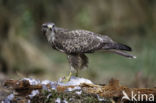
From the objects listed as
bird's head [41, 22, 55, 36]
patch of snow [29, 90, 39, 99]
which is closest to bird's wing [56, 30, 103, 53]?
bird's head [41, 22, 55, 36]

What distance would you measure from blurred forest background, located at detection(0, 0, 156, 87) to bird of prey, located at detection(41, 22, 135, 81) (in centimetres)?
293

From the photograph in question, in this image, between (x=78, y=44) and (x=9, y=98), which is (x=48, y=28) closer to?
(x=78, y=44)

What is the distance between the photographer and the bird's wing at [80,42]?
Answer: 21.1ft

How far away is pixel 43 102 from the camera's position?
5387 mm

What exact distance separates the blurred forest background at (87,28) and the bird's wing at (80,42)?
296 cm

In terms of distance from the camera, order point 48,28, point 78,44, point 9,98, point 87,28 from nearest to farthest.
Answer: point 9,98 < point 48,28 < point 78,44 < point 87,28

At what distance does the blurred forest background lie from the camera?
11.0 meters

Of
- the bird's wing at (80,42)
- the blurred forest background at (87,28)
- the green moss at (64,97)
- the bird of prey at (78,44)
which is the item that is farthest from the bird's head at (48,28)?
the blurred forest background at (87,28)

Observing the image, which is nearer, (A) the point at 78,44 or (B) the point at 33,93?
(B) the point at 33,93

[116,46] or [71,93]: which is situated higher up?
[116,46]

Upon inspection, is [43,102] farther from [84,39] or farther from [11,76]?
[11,76]

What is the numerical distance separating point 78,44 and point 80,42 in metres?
0.06

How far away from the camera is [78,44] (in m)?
6.46

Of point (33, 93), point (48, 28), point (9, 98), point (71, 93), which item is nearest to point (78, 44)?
point (48, 28)
